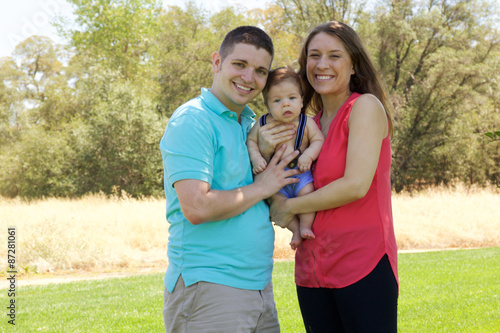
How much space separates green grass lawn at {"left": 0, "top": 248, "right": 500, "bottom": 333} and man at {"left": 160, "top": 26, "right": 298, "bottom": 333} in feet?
12.5

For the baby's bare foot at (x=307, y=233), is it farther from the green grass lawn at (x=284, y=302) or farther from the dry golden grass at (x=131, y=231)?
the dry golden grass at (x=131, y=231)

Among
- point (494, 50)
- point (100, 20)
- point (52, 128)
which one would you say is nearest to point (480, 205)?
point (494, 50)

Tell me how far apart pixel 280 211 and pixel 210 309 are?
2.32 ft

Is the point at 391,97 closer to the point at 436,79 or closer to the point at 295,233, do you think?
the point at 436,79

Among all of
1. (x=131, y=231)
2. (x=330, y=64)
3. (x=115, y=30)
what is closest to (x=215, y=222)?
(x=330, y=64)

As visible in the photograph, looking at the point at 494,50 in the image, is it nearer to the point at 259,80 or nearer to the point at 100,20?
the point at 100,20

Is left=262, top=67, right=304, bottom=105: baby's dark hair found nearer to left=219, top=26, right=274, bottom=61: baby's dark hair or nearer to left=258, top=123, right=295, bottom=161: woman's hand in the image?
left=258, top=123, right=295, bottom=161: woman's hand

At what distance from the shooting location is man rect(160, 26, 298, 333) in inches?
99.9

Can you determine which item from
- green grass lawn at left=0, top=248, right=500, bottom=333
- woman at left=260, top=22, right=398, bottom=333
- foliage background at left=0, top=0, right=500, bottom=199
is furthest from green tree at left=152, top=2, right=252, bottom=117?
woman at left=260, top=22, right=398, bottom=333

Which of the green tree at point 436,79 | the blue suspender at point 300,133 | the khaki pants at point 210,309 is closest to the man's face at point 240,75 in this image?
the blue suspender at point 300,133

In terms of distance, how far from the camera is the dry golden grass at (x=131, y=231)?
12391mm

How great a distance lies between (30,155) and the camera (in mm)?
25531

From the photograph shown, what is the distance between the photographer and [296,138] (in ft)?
10.3

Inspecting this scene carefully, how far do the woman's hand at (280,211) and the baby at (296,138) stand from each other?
47mm
